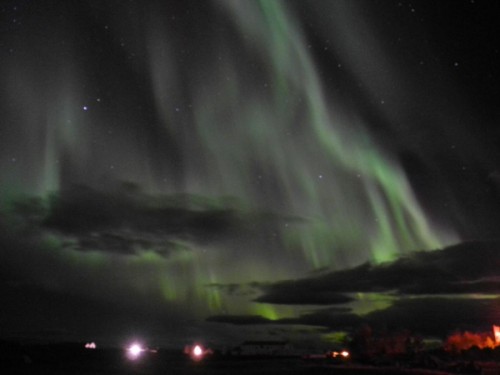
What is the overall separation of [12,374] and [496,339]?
16614 cm

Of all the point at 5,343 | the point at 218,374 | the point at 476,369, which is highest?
the point at 5,343

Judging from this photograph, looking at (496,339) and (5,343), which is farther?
(496,339)

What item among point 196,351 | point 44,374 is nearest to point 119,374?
point 44,374

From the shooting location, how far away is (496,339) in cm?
17525

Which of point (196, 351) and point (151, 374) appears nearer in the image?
point (151, 374)

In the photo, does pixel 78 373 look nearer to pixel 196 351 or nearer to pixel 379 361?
pixel 379 361

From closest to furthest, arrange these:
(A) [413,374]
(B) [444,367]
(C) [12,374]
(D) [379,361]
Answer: (C) [12,374] < (A) [413,374] < (B) [444,367] < (D) [379,361]

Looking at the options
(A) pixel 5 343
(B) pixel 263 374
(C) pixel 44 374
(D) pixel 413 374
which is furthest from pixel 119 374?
(A) pixel 5 343

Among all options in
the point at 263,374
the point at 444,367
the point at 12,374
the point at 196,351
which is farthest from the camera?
the point at 196,351

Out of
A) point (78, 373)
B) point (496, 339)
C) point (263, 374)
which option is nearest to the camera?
point (78, 373)

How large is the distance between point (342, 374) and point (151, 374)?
24618 millimetres

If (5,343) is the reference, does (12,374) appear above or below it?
below

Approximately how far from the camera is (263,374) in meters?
63.5

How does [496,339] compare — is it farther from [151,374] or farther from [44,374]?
[44,374]
